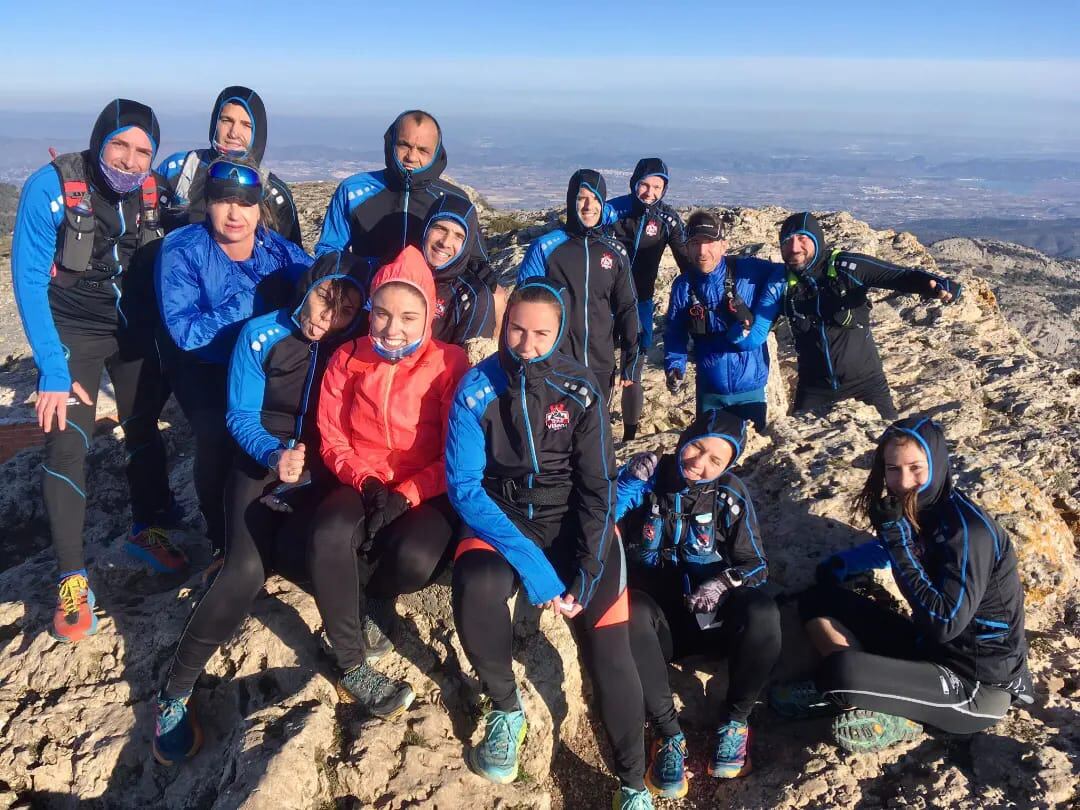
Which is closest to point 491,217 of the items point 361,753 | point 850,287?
point 850,287

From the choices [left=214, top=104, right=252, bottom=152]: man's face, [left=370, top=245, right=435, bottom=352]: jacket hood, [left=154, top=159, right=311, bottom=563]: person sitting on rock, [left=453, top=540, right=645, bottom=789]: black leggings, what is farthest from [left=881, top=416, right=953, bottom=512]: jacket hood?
[left=214, top=104, right=252, bottom=152]: man's face

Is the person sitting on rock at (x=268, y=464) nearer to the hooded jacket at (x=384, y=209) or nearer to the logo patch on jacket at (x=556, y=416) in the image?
the hooded jacket at (x=384, y=209)

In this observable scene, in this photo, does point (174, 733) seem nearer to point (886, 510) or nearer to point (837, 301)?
point (886, 510)

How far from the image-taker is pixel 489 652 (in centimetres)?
386

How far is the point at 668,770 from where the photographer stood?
162 inches

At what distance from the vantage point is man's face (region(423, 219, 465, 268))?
18.5 feet

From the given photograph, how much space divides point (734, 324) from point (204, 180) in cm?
517

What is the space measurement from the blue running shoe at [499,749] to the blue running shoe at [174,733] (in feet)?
5.83

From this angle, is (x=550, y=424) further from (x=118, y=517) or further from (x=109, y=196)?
(x=118, y=517)

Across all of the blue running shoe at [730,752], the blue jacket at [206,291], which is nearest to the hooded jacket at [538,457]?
the blue running shoe at [730,752]

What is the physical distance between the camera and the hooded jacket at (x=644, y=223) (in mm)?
8008

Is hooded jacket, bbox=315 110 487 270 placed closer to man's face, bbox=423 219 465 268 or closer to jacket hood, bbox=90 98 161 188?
man's face, bbox=423 219 465 268

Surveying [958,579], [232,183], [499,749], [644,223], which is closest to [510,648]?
[499,749]

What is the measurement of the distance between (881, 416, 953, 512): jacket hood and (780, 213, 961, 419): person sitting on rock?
2697mm
